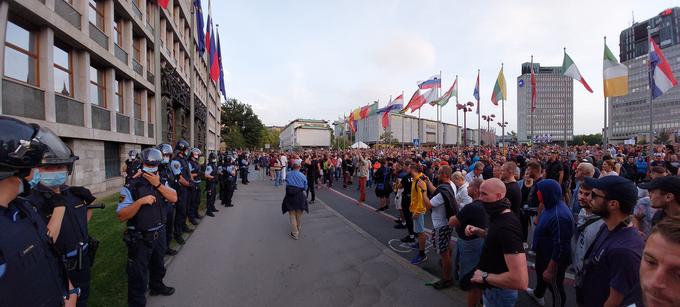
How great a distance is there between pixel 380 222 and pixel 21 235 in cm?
842

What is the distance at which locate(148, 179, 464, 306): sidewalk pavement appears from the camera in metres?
4.51

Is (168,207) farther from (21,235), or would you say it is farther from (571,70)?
(571,70)

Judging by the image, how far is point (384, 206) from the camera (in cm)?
1127

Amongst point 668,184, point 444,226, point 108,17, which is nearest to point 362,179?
point 444,226

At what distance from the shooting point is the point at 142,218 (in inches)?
157

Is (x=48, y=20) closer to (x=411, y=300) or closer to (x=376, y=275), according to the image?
(x=376, y=275)

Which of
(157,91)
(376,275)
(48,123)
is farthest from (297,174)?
(48,123)

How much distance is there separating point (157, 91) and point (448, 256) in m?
9.48

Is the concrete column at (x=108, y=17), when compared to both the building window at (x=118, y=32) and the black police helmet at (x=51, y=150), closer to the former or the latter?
the building window at (x=118, y=32)

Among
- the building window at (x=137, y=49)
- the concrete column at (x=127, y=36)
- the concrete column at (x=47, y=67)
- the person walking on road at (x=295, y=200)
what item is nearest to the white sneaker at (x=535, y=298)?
the person walking on road at (x=295, y=200)

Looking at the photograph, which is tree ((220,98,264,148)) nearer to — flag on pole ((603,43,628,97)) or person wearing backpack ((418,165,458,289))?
flag on pole ((603,43,628,97))

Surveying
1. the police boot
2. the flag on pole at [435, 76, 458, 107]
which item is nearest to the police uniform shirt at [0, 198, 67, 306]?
the police boot

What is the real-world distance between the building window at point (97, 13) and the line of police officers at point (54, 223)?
45.3 feet

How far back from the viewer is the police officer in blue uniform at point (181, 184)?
23.5 ft
